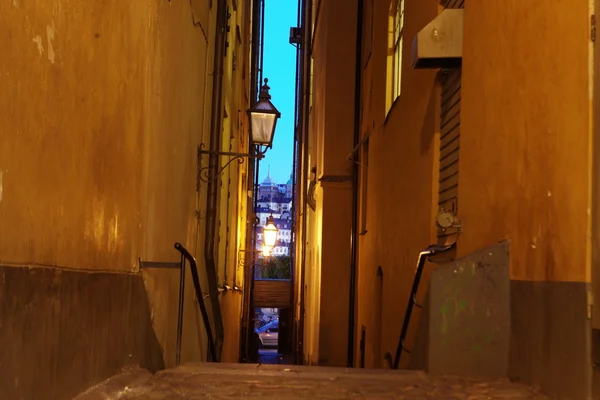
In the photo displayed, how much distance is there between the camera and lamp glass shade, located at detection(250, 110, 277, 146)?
8.43m

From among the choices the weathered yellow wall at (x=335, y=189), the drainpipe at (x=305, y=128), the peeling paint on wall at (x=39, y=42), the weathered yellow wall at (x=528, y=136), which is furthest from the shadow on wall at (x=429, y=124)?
the drainpipe at (x=305, y=128)

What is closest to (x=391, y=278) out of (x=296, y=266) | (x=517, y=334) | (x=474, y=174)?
(x=474, y=174)

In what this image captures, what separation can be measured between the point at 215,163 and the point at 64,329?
17.3ft

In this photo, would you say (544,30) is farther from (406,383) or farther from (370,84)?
(370,84)

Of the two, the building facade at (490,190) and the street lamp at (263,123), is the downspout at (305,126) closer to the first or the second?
the building facade at (490,190)

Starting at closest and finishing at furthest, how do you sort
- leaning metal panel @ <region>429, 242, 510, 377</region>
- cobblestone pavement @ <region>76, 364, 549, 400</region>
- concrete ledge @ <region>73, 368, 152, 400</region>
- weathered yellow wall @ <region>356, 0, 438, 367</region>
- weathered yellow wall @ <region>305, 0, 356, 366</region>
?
1. concrete ledge @ <region>73, 368, 152, 400</region>
2. cobblestone pavement @ <region>76, 364, 549, 400</region>
3. leaning metal panel @ <region>429, 242, 510, 377</region>
4. weathered yellow wall @ <region>356, 0, 438, 367</region>
5. weathered yellow wall @ <region>305, 0, 356, 366</region>

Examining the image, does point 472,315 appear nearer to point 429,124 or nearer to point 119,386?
point 119,386

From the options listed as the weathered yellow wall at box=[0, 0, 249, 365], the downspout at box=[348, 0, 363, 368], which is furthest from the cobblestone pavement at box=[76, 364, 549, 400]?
the downspout at box=[348, 0, 363, 368]

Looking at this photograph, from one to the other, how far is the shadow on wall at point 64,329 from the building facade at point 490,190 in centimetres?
226

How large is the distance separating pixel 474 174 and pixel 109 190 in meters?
2.85

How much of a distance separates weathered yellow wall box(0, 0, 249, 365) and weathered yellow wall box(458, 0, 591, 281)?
2.60 metres

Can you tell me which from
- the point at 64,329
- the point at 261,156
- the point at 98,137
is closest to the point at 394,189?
the point at 261,156

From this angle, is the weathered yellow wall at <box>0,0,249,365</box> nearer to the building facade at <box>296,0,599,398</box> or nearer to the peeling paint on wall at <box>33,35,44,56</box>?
the peeling paint on wall at <box>33,35,44,56</box>

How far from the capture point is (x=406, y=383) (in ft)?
14.6
